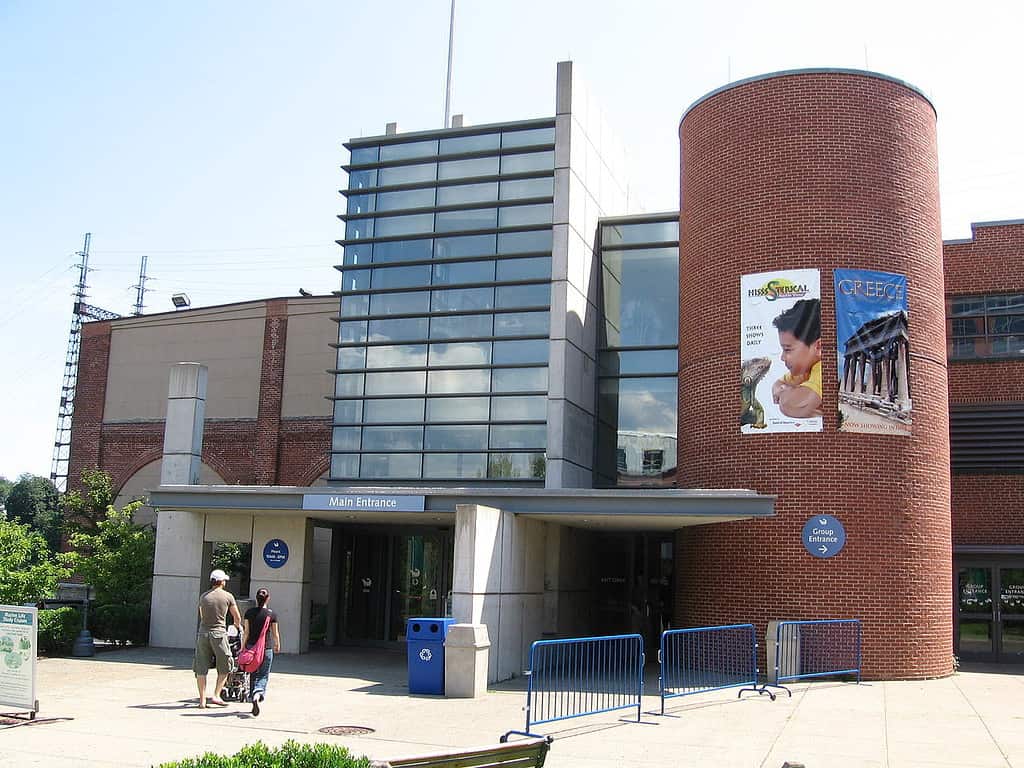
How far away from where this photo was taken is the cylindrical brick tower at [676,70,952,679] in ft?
61.9

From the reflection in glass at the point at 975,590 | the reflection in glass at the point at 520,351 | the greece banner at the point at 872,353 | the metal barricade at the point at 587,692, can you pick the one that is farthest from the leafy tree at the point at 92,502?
the reflection in glass at the point at 975,590

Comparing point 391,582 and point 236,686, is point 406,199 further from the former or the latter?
point 236,686

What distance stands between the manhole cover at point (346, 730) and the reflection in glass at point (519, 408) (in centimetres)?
1202

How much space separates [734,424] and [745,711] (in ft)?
23.4

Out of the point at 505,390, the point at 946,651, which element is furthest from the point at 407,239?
the point at 946,651

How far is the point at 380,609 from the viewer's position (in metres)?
24.3

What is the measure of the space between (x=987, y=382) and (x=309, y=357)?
20144 mm

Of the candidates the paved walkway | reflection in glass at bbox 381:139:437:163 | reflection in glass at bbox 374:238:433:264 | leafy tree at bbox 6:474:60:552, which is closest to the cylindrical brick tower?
the paved walkway

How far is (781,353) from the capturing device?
1962 cm

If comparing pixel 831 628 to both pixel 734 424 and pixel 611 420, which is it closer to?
pixel 734 424

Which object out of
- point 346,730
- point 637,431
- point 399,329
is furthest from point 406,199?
point 346,730

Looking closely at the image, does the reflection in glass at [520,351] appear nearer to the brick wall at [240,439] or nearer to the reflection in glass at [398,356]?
the reflection in glass at [398,356]

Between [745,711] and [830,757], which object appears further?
[745,711]

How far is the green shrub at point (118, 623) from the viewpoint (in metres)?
21.4
